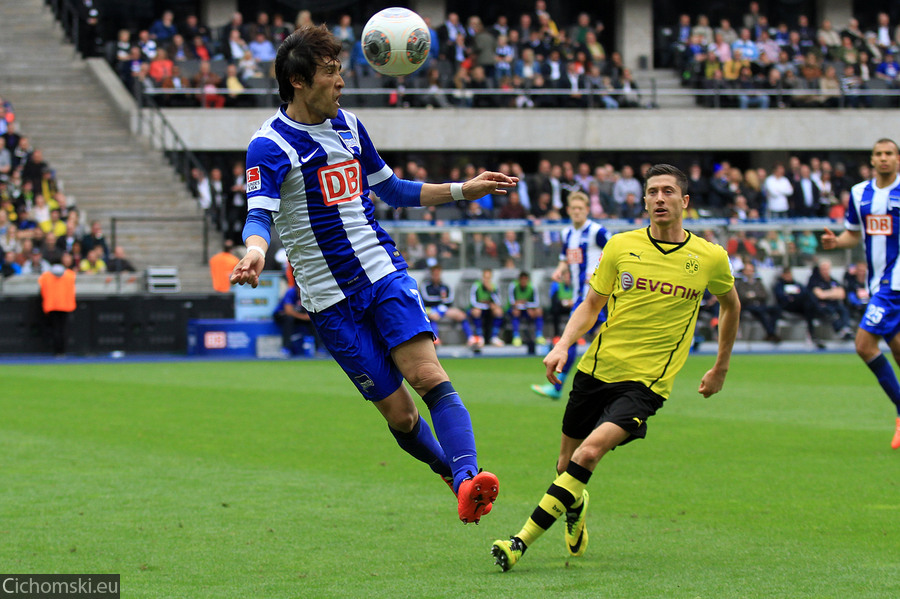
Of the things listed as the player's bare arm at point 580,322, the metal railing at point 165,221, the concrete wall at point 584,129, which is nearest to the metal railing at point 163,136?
the concrete wall at point 584,129

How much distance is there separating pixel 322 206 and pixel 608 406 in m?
1.80

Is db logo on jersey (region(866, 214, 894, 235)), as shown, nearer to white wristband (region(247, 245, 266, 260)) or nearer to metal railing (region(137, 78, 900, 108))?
white wristband (region(247, 245, 266, 260))

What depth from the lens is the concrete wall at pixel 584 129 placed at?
29.9m

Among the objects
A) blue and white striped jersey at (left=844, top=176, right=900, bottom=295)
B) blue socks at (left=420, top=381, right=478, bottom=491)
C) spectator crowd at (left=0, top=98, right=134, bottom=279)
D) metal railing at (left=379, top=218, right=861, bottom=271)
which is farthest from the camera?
metal railing at (left=379, top=218, right=861, bottom=271)

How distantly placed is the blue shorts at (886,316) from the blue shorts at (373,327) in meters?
5.57

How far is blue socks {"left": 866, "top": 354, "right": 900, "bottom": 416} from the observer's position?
10.2 metres

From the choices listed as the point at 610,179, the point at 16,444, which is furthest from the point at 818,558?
the point at 610,179

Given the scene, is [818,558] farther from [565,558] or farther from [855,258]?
[855,258]

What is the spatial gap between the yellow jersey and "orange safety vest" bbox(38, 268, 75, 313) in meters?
18.0

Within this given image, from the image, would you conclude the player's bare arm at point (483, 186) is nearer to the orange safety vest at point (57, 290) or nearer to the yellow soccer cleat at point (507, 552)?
the yellow soccer cleat at point (507, 552)

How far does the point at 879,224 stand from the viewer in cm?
1026


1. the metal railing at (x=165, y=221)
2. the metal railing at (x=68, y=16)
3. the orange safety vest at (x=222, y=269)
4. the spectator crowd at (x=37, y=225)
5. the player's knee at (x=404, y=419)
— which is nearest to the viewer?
the player's knee at (x=404, y=419)

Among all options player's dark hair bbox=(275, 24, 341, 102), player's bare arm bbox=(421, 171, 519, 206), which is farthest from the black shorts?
player's dark hair bbox=(275, 24, 341, 102)

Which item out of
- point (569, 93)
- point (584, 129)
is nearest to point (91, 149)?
point (569, 93)
